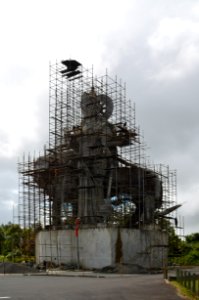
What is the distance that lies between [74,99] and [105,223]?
1423 cm

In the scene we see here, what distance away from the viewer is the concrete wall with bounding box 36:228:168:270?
47.1 meters

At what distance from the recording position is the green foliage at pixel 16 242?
5894cm

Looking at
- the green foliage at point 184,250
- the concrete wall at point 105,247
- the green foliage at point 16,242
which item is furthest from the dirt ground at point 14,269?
the green foliage at point 184,250

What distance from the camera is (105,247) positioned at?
46969 mm

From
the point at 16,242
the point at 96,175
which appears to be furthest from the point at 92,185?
the point at 16,242

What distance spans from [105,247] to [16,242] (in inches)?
1121

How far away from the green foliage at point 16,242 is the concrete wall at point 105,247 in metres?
6.28

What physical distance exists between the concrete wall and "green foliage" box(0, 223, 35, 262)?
628 centimetres

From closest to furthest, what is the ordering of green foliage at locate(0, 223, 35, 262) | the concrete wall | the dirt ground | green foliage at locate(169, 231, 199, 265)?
the dirt ground → the concrete wall → green foliage at locate(169, 231, 199, 265) → green foliage at locate(0, 223, 35, 262)

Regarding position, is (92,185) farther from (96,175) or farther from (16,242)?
(16,242)

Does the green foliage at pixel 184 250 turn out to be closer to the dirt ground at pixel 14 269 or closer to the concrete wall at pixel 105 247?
the concrete wall at pixel 105 247

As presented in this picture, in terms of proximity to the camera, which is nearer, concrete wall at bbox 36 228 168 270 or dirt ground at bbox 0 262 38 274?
dirt ground at bbox 0 262 38 274

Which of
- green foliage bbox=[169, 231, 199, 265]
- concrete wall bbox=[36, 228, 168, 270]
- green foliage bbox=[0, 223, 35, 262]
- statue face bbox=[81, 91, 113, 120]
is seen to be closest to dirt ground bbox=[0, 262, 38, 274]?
concrete wall bbox=[36, 228, 168, 270]

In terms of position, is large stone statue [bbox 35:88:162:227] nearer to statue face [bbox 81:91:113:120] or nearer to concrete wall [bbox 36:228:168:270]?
statue face [bbox 81:91:113:120]
